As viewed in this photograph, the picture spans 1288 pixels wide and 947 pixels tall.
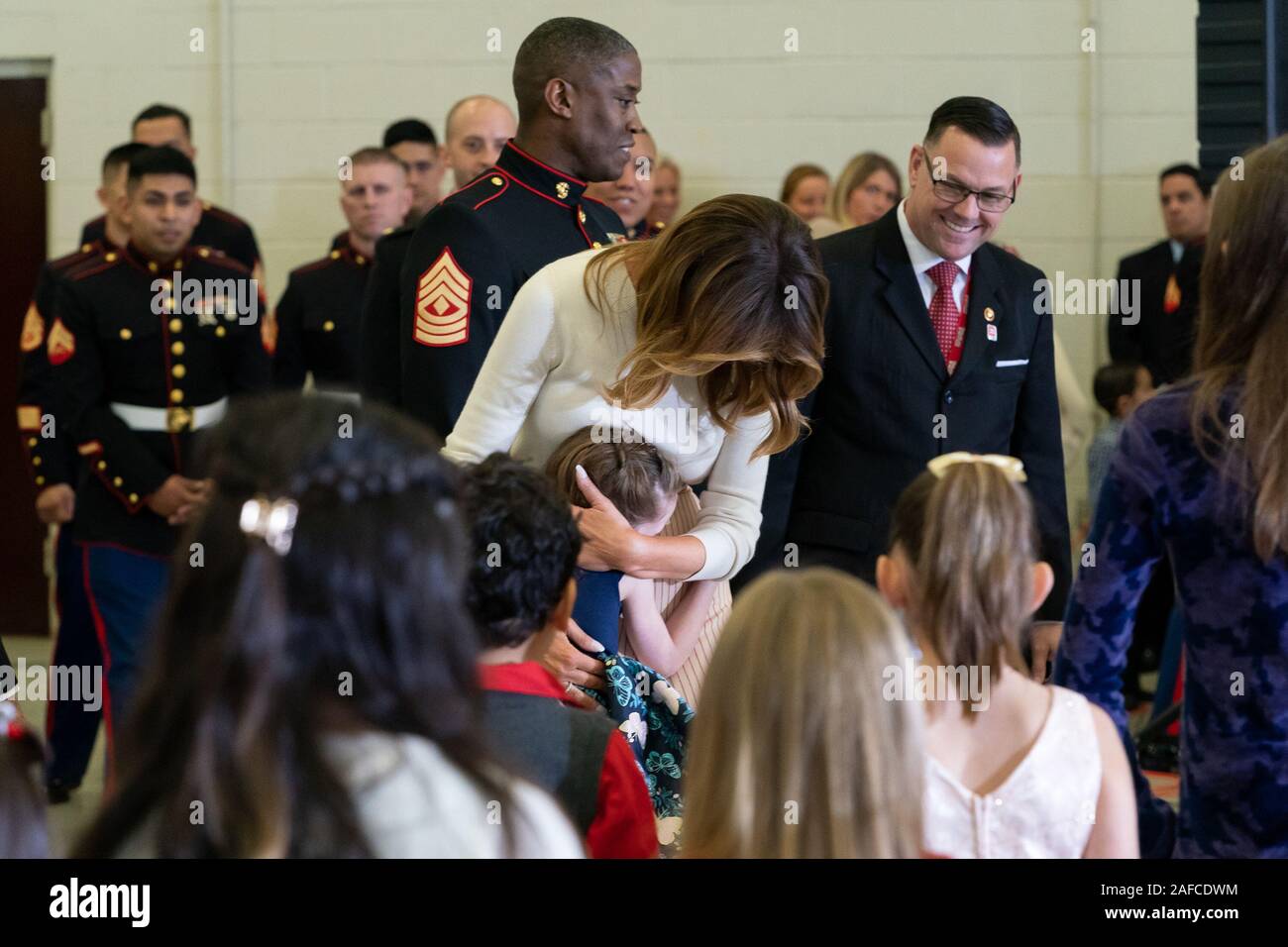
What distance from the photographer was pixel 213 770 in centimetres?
117

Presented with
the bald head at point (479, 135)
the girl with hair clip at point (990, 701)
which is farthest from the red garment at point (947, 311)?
the bald head at point (479, 135)

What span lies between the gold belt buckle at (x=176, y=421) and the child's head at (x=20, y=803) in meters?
3.07

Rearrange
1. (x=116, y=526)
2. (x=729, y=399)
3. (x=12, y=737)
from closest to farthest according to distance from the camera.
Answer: (x=12, y=737), (x=729, y=399), (x=116, y=526)

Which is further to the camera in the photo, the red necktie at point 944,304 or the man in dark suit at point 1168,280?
the man in dark suit at point 1168,280

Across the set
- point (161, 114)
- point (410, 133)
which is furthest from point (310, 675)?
point (161, 114)

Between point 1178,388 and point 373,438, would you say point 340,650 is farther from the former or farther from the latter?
point 1178,388

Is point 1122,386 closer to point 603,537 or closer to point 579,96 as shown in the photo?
point 579,96

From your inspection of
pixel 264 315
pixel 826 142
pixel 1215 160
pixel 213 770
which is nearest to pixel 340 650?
pixel 213 770

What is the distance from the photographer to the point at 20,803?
1257 millimetres

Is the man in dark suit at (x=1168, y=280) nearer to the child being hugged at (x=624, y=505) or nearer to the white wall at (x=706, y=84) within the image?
the white wall at (x=706, y=84)

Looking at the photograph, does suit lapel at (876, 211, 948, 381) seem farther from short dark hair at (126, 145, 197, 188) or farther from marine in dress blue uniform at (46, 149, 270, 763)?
short dark hair at (126, 145, 197, 188)

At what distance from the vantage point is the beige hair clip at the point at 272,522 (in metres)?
1.19
